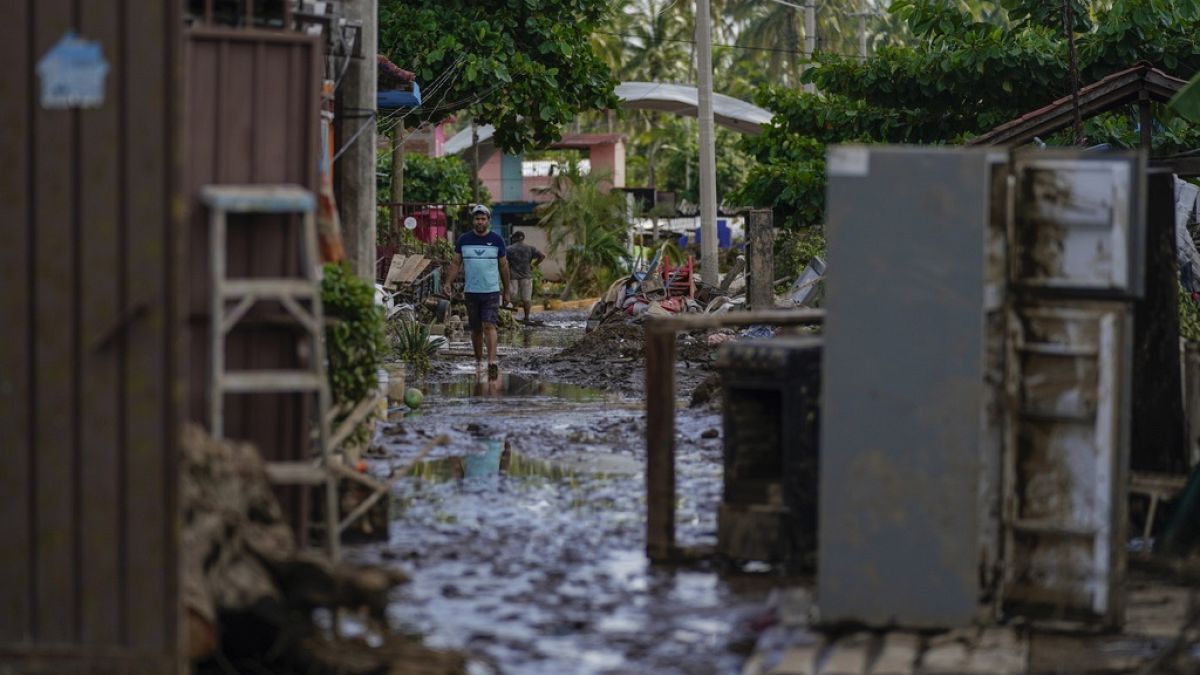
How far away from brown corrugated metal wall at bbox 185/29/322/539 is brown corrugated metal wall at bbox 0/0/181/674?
93 centimetres

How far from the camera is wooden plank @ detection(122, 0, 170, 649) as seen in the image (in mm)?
5402

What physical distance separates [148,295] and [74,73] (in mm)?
764

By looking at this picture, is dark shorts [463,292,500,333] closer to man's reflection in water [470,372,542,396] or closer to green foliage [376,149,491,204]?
man's reflection in water [470,372,542,396]

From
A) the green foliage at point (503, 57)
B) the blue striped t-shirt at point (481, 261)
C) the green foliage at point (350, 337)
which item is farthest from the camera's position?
the green foliage at point (503, 57)

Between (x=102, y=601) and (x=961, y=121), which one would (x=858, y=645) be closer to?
(x=102, y=601)

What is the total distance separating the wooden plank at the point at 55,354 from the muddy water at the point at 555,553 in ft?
5.53

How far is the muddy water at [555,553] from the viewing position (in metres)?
6.77

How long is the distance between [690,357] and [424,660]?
15560 mm

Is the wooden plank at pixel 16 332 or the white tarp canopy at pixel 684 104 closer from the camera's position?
the wooden plank at pixel 16 332

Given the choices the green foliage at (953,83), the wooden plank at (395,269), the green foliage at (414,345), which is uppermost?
the green foliage at (953,83)

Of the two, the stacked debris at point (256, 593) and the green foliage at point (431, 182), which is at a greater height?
the green foliage at point (431, 182)

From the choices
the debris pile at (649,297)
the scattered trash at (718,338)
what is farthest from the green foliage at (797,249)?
the scattered trash at (718,338)

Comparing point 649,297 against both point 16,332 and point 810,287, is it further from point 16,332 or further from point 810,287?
point 16,332

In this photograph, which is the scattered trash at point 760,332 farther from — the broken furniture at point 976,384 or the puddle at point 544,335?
the broken furniture at point 976,384
